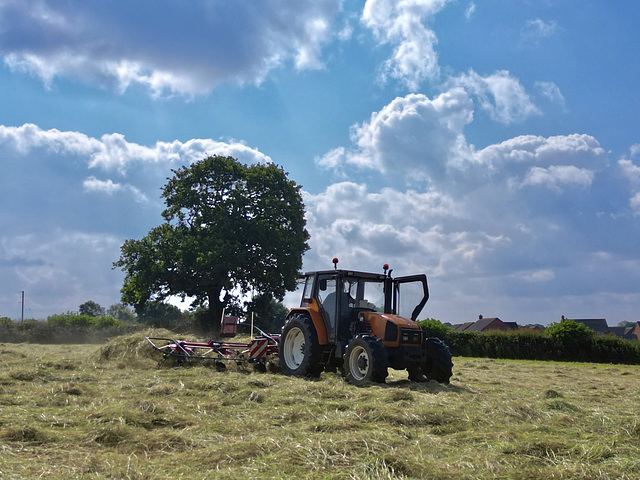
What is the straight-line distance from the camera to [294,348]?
36.7ft

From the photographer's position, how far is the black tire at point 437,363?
32.3 ft

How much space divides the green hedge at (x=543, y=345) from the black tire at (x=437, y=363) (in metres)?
19.4

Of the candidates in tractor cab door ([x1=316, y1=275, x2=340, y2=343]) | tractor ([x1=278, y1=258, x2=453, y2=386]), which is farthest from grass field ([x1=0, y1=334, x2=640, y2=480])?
tractor cab door ([x1=316, y1=275, x2=340, y2=343])

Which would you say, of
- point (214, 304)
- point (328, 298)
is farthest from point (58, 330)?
point (328, 298)

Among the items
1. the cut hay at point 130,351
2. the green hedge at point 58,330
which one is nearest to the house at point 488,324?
the green hedge at point 58,330

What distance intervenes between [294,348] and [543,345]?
20.1 metres

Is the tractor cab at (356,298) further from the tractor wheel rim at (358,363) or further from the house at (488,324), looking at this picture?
the house at (488,324)

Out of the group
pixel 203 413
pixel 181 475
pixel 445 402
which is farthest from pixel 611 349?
pixel 181 475

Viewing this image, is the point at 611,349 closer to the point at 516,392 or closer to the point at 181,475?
the point at 516,392

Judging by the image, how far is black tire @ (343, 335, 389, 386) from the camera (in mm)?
8758

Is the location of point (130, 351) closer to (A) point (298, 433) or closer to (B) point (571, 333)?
(A) point (298, 433)

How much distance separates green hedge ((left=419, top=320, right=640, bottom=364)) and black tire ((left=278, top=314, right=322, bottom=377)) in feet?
64.8

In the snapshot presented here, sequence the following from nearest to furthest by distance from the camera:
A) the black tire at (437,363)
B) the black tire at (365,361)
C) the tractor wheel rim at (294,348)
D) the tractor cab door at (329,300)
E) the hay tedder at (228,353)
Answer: the black tire at (365,361), the black tire at (437,363), the tractor cab door at (329,300), the tractor wheel rim at (294,348), the hay tedder at (228,353)

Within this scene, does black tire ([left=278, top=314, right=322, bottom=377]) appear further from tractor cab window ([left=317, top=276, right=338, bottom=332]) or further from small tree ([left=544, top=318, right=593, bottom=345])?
small tree ([left=544, top=318, right=593, bottom=345])
